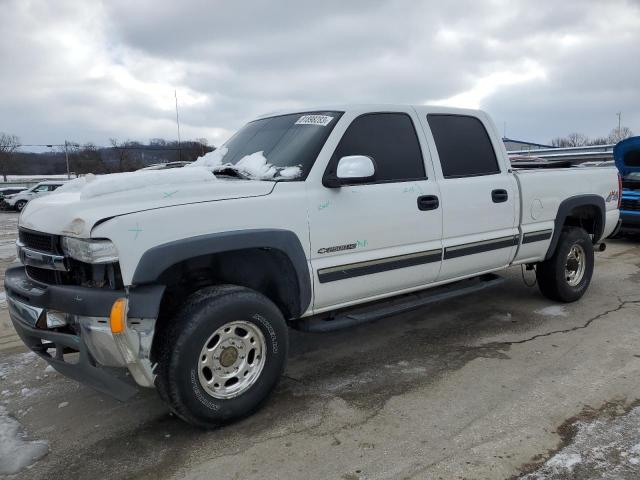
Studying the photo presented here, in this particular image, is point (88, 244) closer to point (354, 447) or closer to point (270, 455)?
point (270, 455)

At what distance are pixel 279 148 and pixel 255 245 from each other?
1.03m

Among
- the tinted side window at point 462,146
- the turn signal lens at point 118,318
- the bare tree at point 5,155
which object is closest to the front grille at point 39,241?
the turn signal lens at point 118,318

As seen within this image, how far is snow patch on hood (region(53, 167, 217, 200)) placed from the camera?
3.20 meters

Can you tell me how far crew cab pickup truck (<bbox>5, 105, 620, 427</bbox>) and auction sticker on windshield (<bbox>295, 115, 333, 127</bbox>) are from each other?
1 centimetres

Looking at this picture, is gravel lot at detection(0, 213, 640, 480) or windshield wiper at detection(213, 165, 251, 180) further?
windshield wiper at detection(213, 165, 251, 180)

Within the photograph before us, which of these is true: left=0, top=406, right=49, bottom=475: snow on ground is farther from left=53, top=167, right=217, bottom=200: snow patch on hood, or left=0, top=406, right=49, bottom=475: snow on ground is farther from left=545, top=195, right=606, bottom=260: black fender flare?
left=545, top=195, right=606, bottom=260: black fender flare

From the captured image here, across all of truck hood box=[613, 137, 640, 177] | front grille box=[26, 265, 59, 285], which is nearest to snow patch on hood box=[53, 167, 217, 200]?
front grille box=[26, 265, 59, 285]

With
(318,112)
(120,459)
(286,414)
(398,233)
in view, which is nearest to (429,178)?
(398,233)

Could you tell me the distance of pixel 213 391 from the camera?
10.6 feet

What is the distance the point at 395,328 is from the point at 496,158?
74.9 inches

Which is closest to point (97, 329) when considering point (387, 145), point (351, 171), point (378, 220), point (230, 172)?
point (230, 172)

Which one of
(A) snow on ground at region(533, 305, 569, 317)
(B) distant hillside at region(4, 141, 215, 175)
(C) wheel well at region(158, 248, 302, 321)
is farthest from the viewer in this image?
(B) distant hillside at region(4, 141, 215, 175)

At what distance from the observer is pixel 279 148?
13.1 feet

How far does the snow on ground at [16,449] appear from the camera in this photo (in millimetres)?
2998
